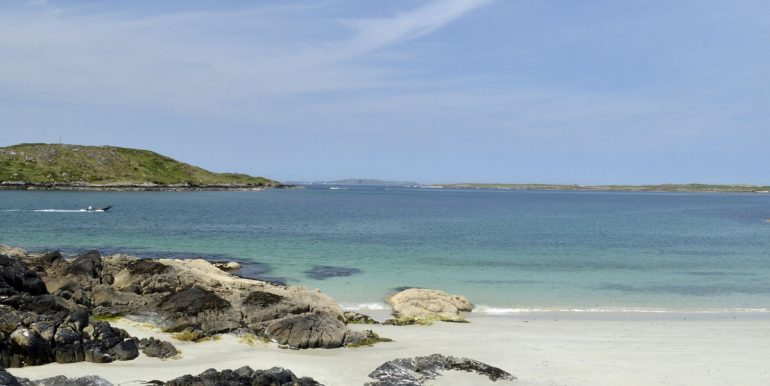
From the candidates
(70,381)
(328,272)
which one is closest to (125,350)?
(70,381)

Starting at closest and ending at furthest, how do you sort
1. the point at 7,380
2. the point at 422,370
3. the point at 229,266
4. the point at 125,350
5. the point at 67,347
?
the point at 7,380 → the point at 67,347 → the point at 422,370 → the point at 125,350 → the point at 229,266

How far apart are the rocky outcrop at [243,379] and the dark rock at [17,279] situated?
10346 millimetres

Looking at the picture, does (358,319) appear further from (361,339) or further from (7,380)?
(7,380)

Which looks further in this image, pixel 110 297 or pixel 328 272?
pixel 328 272

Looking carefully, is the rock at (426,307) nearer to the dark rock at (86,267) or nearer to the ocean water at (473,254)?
the ocean water at (473,254)

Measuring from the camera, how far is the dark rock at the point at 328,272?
38906 mm

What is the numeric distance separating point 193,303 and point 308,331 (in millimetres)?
5092

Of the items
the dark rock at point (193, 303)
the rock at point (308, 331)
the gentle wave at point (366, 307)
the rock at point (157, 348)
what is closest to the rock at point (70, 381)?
the rock at point (157, 348)

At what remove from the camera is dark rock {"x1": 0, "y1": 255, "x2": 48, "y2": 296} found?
2117 centimetres

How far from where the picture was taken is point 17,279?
21.9m

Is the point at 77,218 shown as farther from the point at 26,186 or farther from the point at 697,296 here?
the point at 26,186

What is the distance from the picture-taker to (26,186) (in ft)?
557

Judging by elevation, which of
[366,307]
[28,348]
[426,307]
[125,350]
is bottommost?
[366,307]

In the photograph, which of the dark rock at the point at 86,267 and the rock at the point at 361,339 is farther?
the dark rock at the point at 86,267
